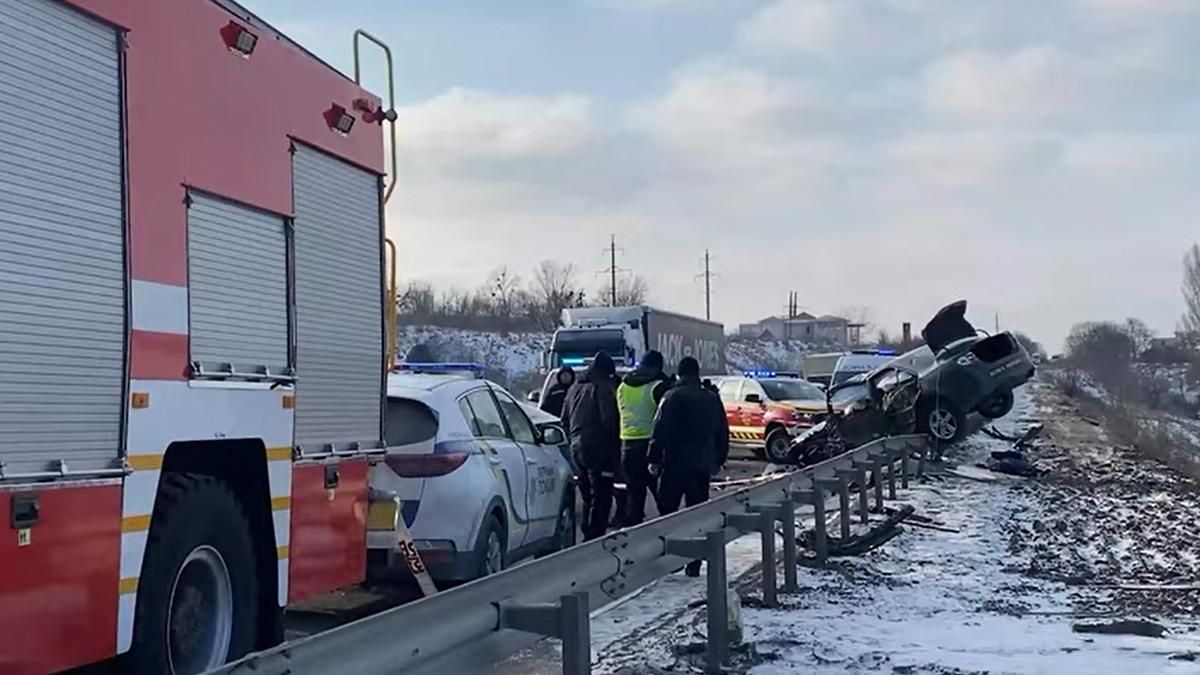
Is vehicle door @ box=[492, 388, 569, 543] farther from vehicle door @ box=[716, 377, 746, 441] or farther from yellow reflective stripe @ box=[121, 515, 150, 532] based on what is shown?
vehicle door @ box=[716, 377, 746, 441]

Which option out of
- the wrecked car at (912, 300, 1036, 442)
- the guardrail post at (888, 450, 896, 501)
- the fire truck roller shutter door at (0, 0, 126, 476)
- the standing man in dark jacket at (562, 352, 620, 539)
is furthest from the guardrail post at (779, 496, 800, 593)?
the wrecked car at (912, 300, 1036, 442)

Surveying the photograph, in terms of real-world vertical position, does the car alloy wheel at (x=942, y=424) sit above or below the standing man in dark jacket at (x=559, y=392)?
below

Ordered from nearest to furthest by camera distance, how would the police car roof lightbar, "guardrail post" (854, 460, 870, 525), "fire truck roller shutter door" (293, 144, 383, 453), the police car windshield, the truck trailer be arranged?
"fire truck roller shutter door" (293, 144, 383, 453) → the police car roof lightbar → "guardrail post" (854, 460, 870, 525) → the police car windshield → the truck trailer

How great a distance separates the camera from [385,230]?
7.95m

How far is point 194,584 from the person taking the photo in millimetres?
5922

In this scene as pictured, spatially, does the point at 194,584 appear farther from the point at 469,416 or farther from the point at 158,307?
the point at 469,416

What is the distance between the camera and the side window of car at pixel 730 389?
87.0 ft

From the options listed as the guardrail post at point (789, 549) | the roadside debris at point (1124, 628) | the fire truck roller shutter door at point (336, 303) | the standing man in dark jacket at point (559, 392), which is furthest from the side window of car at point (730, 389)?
the fire truck roller shutter door at point (336, 303)

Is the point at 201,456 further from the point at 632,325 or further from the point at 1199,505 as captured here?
the point at 632,325

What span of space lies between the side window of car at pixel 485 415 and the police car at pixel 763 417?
15433mm

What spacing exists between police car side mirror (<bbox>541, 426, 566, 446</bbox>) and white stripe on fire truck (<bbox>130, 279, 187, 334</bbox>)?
5702mm

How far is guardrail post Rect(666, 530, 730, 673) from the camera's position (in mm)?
7121

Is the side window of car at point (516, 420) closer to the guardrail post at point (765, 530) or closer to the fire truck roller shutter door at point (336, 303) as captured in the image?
the guardrail post at point (765, 530)

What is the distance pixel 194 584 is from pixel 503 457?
161 inches
